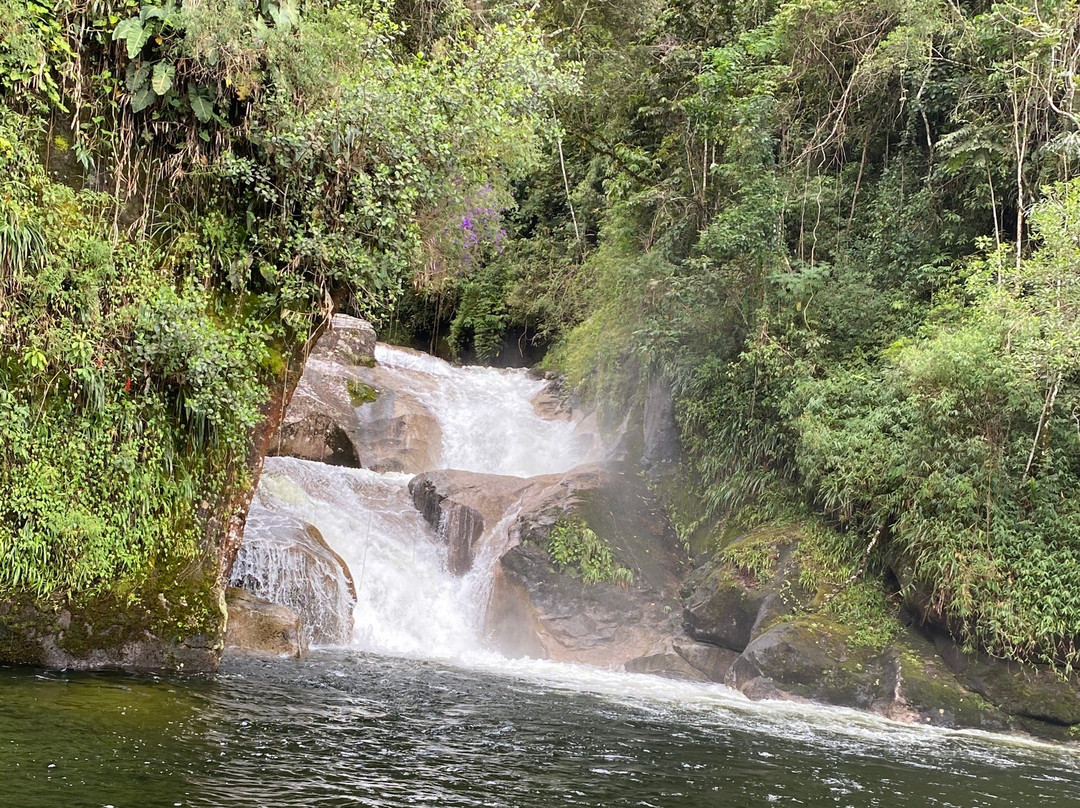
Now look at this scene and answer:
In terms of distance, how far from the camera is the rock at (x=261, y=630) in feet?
31.4

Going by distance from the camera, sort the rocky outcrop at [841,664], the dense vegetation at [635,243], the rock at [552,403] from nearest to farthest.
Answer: the dense vegetation at [635,243] < the rocky outcrop at [841,664] < the rock at [552,403]

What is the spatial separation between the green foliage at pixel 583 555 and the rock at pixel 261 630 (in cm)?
505

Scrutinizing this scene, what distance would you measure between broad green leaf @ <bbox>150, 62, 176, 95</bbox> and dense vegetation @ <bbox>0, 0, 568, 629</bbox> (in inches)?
0.7

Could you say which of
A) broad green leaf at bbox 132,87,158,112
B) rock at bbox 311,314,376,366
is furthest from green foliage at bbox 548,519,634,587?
broad green leaf at bbox 132,87,158,112

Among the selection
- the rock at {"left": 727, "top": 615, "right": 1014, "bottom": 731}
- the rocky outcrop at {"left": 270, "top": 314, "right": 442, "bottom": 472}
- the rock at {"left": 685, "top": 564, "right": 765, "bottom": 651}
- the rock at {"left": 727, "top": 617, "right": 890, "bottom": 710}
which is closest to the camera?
the rock at {"left": 727, "top": 615, "right": 1014, "bottom": 731}

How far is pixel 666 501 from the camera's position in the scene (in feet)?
52.5

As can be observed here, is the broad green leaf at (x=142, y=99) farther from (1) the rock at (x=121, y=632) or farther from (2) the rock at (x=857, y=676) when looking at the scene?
(2) the rock at (x=857, y=676)

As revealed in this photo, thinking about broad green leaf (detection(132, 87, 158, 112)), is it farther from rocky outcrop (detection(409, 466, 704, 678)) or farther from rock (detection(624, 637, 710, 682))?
rock (detection(624, 637, 710, 682))

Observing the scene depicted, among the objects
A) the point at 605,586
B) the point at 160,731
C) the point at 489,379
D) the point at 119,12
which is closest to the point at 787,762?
the point at 160,731

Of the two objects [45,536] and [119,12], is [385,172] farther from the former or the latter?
[45,536]

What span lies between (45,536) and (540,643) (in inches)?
307

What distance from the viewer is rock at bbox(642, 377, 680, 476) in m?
16.5

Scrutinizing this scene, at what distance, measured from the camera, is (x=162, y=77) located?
27.0ft

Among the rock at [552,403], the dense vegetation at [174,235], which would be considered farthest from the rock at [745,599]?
the rock at [552,403]
